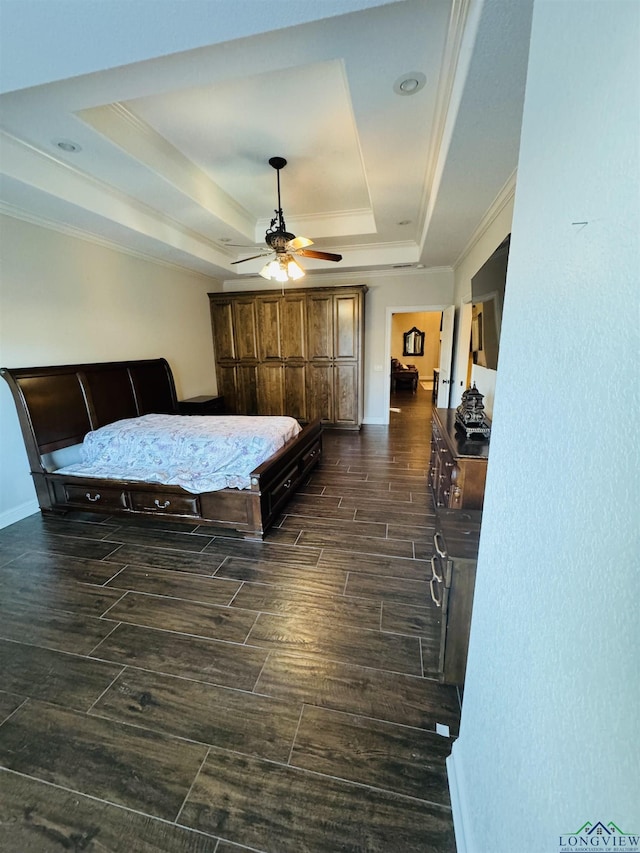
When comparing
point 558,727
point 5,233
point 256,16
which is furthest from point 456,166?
point 5,233

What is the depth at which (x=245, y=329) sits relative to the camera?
6.29m

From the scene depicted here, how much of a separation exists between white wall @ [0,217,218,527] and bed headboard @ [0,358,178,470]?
15 centimetres

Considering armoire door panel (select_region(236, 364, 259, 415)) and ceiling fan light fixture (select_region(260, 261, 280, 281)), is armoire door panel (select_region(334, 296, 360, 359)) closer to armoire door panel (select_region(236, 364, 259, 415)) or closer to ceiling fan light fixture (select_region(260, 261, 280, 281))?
armoire door panel (select_region(236, 364, 259, 415))

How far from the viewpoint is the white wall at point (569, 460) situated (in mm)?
466

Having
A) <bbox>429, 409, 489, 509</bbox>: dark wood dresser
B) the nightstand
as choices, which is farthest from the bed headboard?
<bbox>429, 409, 489, 509</bbox>: dark wood dresser

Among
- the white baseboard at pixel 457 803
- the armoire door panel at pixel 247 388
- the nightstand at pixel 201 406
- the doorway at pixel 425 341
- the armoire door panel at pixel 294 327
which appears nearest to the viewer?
the white baseboard at pixel 457 803

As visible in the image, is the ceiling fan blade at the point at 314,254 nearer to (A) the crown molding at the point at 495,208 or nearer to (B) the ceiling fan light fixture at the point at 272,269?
(B) the ceiling fan light fixture at the point at 272,269

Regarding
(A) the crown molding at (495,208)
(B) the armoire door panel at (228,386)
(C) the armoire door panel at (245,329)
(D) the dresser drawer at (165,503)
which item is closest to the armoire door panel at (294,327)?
(C) the armoire door panel at (245,329)

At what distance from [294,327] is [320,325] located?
1.52 ft

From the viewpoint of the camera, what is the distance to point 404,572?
7.80 feet

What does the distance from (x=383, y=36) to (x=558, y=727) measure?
2.73 metres

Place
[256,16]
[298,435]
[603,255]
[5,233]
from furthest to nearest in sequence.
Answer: [298,435], [5,233], [256,16], [603,255]

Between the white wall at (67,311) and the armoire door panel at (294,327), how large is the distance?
1681 millimetres

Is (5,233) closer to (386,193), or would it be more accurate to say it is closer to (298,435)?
(298,435)
